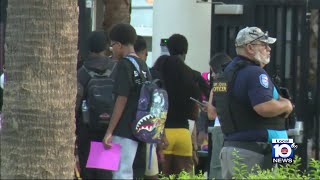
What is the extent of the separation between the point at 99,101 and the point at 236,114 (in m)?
1.63

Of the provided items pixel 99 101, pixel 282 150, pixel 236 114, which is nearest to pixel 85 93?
pixel 99 101

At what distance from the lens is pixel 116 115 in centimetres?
620

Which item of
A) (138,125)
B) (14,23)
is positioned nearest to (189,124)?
(138,125)

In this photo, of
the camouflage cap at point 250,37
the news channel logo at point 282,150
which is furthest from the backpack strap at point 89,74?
the news channel logo at point 282,150

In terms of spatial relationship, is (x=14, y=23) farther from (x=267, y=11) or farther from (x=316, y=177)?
(x=267, y=11)

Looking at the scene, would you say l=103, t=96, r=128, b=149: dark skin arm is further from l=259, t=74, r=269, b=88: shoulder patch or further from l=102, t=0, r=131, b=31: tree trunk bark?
l=102, t=0, r=131, b=31: tree trunk bark

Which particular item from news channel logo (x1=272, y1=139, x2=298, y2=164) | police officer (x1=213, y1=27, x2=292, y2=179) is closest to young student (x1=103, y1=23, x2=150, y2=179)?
police officer (x1=213, y1=27, x2=292, y2=179)

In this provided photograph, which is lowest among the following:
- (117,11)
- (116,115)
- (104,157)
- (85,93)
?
(104,157)

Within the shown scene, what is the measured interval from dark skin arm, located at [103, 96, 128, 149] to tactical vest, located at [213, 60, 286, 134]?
91 centimetres

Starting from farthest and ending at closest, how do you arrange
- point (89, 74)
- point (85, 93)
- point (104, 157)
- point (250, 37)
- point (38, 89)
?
point (89, 74) < point (85, 93) < point (104, 157) < point (250, 37) < point (38, 89)

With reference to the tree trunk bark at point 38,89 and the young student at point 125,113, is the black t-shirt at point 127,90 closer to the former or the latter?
the young student at point 125,113

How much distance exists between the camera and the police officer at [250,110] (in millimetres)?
5395

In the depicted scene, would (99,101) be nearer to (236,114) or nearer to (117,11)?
(236,114)

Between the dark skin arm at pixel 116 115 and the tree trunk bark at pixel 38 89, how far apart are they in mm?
2062
